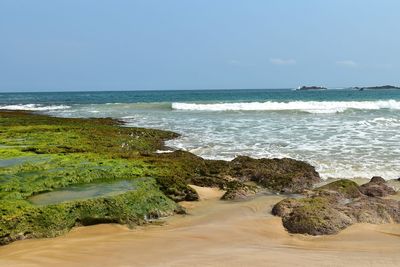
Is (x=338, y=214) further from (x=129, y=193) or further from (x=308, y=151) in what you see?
(x=308, y=151)

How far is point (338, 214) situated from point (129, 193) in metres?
2.97

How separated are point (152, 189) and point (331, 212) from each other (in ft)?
8.96

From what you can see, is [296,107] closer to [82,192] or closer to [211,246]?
[82,192]

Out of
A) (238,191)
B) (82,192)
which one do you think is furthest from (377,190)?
(82,192)

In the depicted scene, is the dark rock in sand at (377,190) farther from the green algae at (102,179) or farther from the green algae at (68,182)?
the green algae at (68,182)

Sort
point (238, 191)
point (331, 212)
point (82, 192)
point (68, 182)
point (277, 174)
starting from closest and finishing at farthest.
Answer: point (331, 212)
point (82, 192)
point (68, 182)
point (238, 191)
point (277, 174)

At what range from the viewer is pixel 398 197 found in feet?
23.8

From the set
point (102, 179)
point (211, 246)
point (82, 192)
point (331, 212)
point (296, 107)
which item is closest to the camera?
point (211, 246)

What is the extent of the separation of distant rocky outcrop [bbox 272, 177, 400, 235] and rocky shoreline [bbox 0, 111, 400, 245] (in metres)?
0.01

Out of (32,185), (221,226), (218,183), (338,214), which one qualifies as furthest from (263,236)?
(32,185)

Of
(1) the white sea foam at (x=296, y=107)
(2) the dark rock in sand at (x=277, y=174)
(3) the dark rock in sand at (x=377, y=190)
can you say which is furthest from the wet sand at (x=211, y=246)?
(1) the white sea foam at (x=296, y=107)

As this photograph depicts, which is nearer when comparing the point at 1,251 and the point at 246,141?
the point at 1,251

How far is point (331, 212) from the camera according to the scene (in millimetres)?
5762

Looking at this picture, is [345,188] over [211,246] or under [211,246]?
over
